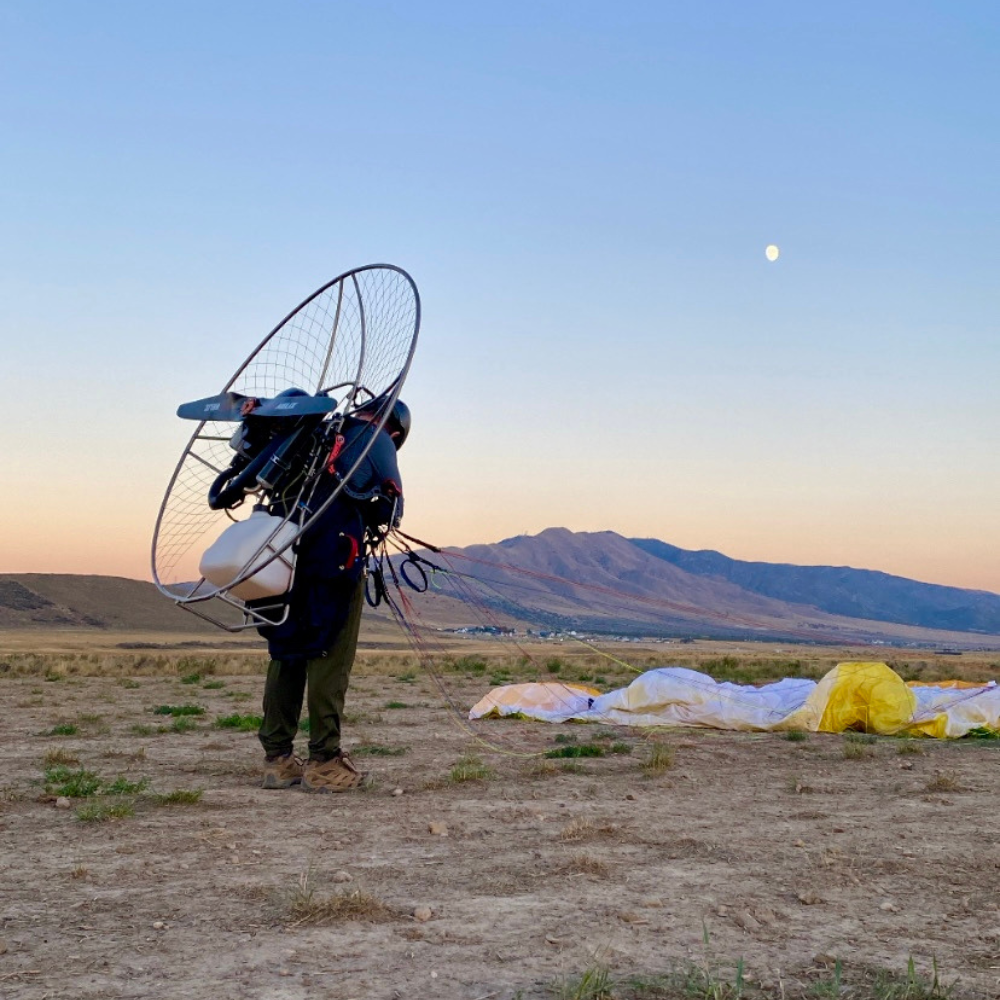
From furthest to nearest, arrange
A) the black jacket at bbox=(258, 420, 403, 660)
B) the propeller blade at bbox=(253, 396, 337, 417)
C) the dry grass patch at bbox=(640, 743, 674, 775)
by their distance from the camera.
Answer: the dry grass patch at bbox=(640, 743, 674, 775) < the black jacket at bbox=(258, 420, 403, 660) < the propeller blade at bbox=(253, 396, 337, 417)

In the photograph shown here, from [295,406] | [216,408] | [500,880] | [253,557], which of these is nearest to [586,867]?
[500,880]

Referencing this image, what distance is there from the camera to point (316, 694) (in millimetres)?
7980

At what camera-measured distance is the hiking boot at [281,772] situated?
8055 mm

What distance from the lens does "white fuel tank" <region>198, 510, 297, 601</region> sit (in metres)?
7.33

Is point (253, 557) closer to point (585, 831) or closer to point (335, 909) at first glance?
point (585, 831)

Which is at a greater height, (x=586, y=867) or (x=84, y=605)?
(x=586, y=867)

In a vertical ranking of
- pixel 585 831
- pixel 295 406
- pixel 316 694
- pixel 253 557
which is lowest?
pixel 585 831

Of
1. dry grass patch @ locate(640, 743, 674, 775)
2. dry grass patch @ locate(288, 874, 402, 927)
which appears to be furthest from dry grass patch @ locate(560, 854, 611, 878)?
dry grass patch @ locate(640, 743, 674, 775)

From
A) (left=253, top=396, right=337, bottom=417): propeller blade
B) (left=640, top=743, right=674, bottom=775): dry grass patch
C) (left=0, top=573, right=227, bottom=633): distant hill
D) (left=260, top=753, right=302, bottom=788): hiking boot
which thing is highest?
(left=253, top=396, right=337, bottom=417): propeller blade

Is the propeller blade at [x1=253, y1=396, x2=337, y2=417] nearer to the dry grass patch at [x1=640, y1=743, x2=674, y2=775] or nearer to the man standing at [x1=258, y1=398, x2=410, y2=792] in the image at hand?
the man standing at [x1=258, y1=398, x2=410, y2=792]

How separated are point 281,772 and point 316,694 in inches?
27.7

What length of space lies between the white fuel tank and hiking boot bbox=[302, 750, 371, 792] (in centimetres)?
141

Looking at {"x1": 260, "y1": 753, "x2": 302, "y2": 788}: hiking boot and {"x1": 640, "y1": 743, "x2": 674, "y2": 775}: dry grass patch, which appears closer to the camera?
{"x1": 260, "y1": 753, "x2": 302, "y2": 788}: hiking boot

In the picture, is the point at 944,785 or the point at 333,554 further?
the point at 944,785
